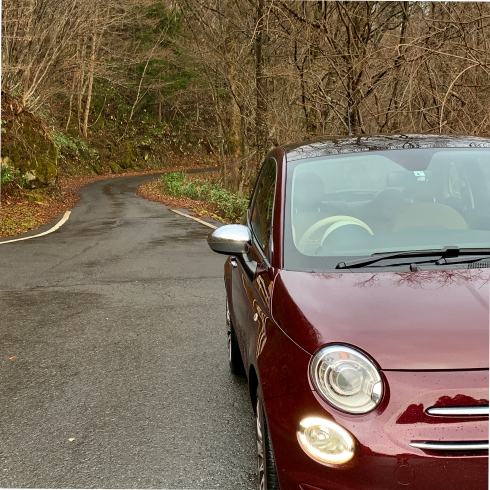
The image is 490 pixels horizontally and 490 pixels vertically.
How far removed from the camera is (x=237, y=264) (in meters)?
4.14

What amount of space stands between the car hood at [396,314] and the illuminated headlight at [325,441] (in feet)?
0.89

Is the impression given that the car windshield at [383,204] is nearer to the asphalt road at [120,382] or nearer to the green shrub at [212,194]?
the asphalt road at [120,382]

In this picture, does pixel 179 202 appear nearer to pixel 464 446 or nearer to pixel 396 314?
pixel 396 314

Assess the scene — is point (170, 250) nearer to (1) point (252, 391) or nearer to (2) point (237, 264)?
(2) point (237, 264)

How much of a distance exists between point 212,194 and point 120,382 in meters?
19.6

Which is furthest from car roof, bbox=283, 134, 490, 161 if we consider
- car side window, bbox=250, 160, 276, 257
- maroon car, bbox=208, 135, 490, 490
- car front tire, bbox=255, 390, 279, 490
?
car front tire, bbox=255, 390, 279, 490

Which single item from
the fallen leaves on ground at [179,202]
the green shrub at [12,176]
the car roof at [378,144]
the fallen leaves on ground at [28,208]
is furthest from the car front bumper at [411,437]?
the green shrub at [12,176]

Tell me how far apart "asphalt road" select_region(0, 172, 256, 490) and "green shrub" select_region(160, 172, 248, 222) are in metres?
9.80

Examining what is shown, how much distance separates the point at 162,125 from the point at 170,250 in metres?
42.5

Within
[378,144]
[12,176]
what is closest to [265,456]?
[378,144]

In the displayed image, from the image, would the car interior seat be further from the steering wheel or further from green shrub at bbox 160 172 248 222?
green shrub at bbox 160 172 248 222

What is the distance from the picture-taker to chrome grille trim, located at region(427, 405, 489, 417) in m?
2.07

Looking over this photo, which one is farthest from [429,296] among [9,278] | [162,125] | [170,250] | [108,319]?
[162,125]

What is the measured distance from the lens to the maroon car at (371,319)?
2080 millimetres
